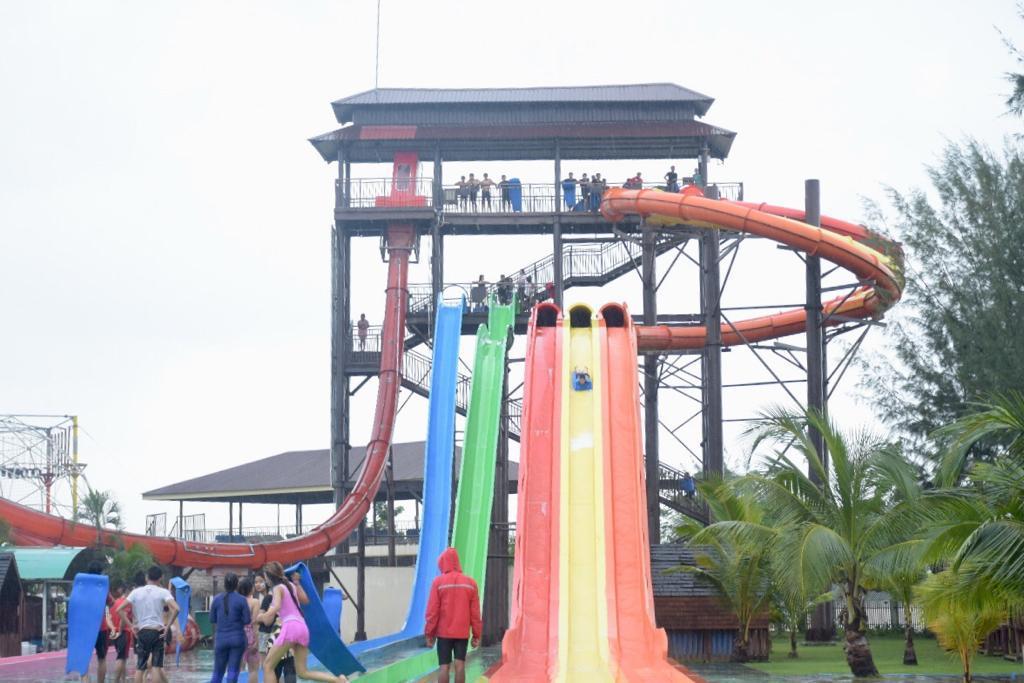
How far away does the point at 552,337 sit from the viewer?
32375 millimetres

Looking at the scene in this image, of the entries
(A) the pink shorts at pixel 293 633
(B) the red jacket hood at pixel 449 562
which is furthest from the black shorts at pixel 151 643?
(B) the red jacket hood at pixel 449 562

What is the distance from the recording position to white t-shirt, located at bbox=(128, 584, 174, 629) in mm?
18141

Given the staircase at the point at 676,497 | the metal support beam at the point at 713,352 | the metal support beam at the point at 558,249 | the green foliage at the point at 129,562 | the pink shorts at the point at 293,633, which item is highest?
the metal support beam at the point at 558,249

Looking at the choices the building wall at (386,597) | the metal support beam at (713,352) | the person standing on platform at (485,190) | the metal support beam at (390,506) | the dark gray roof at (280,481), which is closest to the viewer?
the metal support beam at (713,352)

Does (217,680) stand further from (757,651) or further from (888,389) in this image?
(888,389)

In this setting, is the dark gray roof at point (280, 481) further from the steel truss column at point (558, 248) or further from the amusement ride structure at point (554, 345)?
the steel truss column at point (558, 248)

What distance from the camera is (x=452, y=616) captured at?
16.9 m

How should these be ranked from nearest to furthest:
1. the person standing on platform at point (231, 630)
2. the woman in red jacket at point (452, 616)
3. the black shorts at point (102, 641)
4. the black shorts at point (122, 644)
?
the person standing on platform at point (231, 630)
the woman in red jacket at point (452, 616)
the black shorts at point (122, 644)
the black shorts at point (102, 641)

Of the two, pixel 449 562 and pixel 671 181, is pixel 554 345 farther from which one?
pixel 449 562

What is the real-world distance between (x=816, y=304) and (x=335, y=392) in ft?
50.0

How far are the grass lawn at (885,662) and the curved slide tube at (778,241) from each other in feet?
25.7

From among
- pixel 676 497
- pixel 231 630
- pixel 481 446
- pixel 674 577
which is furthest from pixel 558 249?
pixel 231 630

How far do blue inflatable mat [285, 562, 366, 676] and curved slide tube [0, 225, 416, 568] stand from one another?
14.8 m

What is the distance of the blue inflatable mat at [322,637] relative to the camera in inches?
661
